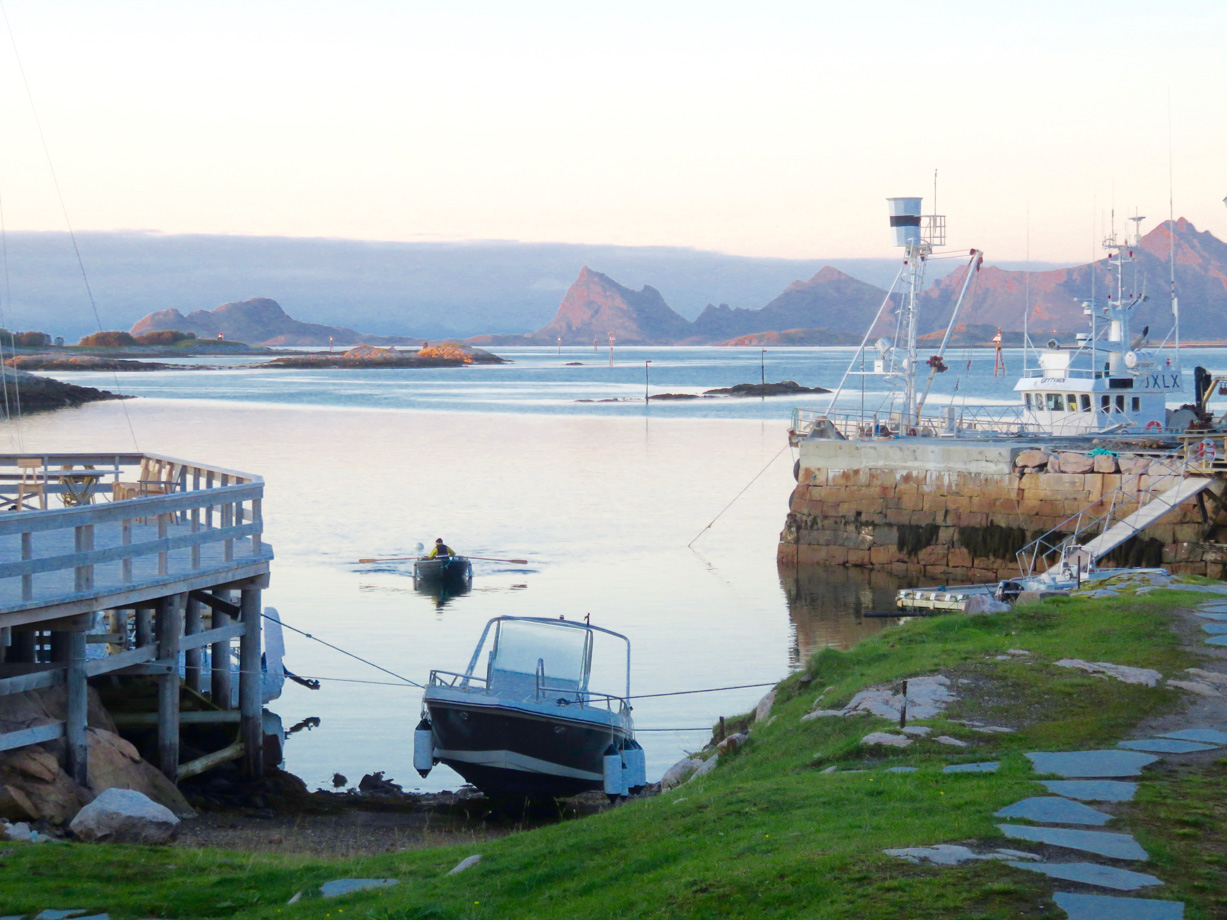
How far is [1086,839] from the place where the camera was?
22.5 feet

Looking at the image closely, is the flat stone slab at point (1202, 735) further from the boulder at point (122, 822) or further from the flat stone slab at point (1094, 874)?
the boulder at point (122, 822)

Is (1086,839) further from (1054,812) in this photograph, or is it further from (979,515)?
(979,515)

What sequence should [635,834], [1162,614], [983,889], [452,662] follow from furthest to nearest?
1. [452,662]
2. [1162,614]
3. [635,834]
4. [983,889]

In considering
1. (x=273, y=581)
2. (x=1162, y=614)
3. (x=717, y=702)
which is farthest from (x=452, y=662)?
(x=1162, y=614)

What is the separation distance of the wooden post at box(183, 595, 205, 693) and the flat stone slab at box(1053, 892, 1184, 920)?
39.6 ft

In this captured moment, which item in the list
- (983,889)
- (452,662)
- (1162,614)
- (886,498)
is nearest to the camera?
(983,889)

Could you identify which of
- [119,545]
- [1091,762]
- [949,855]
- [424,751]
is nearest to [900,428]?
[424,751]

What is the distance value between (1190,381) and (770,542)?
138m

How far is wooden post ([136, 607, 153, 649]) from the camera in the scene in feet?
55.6

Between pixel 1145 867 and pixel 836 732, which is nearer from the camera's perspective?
pixel 1145 867

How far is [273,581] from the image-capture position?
32125 millimetres

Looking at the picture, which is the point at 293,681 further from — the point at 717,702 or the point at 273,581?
the point at 273,581

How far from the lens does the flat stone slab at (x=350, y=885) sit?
781 cm

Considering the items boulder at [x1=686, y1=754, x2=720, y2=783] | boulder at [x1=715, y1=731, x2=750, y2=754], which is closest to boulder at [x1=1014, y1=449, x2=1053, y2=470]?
boulder at [x1=686, y1=754, x2=720, y2=783]
